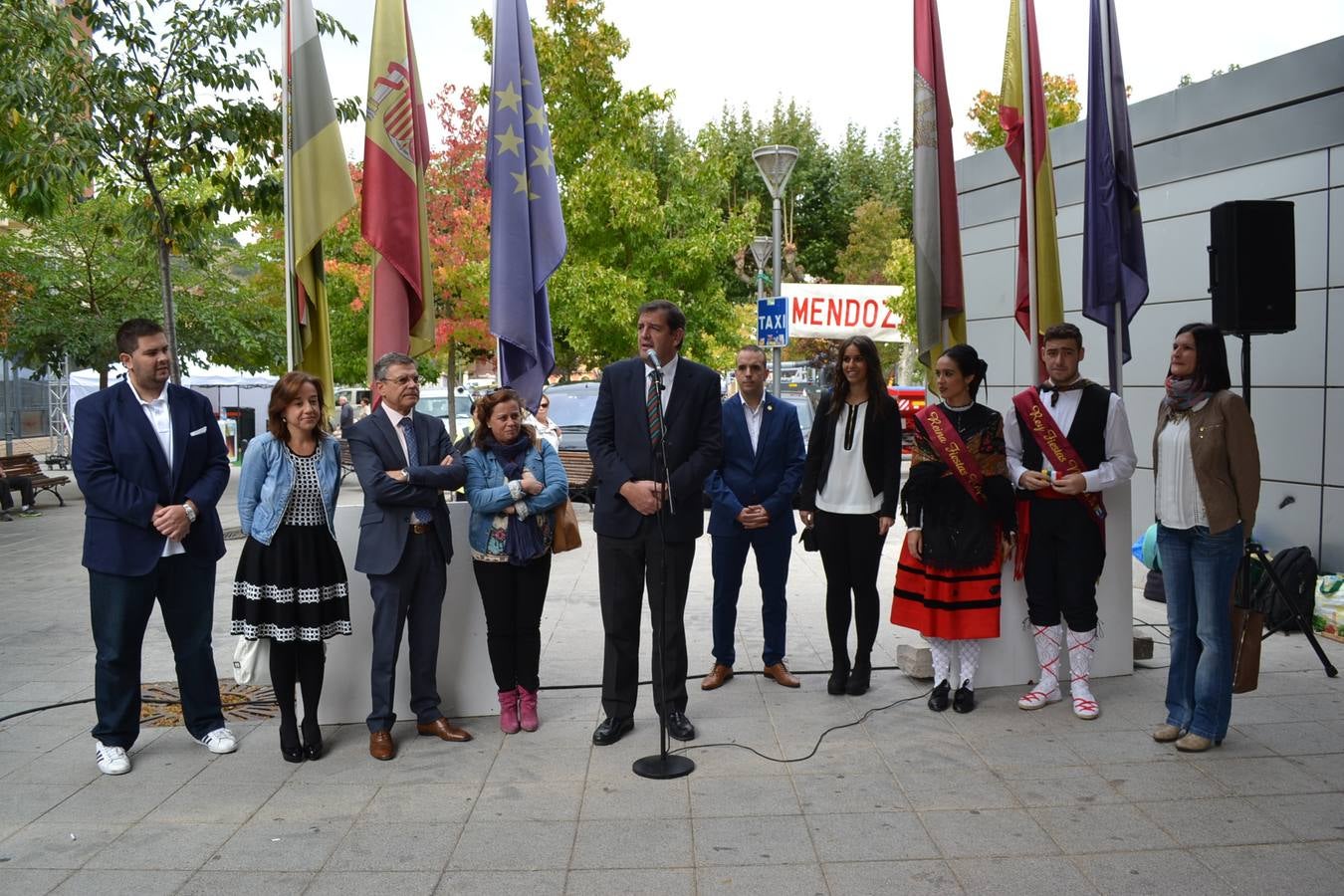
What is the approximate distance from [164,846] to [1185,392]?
4.67 m

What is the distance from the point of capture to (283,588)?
4.70 meters

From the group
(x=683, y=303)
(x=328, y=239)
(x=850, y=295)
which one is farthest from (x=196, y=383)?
(x=850, y=295)

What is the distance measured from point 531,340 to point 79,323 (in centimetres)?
1440

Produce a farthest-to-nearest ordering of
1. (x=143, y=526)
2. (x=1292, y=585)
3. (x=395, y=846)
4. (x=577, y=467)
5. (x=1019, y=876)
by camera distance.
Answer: (x=577, y=467) < (x=1292, y=585) < (x=143, y=526) < (x=395, y=846) < (x=1019, y=876)

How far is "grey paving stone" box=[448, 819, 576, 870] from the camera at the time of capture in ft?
12.1

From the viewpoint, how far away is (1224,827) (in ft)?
12.7

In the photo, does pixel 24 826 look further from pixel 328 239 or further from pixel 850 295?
pixel 850 295

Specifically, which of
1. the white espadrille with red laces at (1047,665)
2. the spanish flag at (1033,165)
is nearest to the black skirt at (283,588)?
the white espadrille with red laces at (1047,665)

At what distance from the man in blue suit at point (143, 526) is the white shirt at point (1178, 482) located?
4.41 m

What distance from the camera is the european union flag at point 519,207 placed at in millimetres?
5508

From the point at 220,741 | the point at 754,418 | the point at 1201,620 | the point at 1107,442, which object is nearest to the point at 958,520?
the point at 1107,442

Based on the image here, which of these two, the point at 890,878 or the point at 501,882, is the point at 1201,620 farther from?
the point at 501,882

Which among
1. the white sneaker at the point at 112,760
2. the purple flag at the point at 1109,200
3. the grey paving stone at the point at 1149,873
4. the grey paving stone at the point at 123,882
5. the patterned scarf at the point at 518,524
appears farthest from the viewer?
the purple flag at the point at 1109,200

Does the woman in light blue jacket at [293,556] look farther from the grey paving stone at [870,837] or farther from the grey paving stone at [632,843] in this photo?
the grey paving stone at [870,837]
